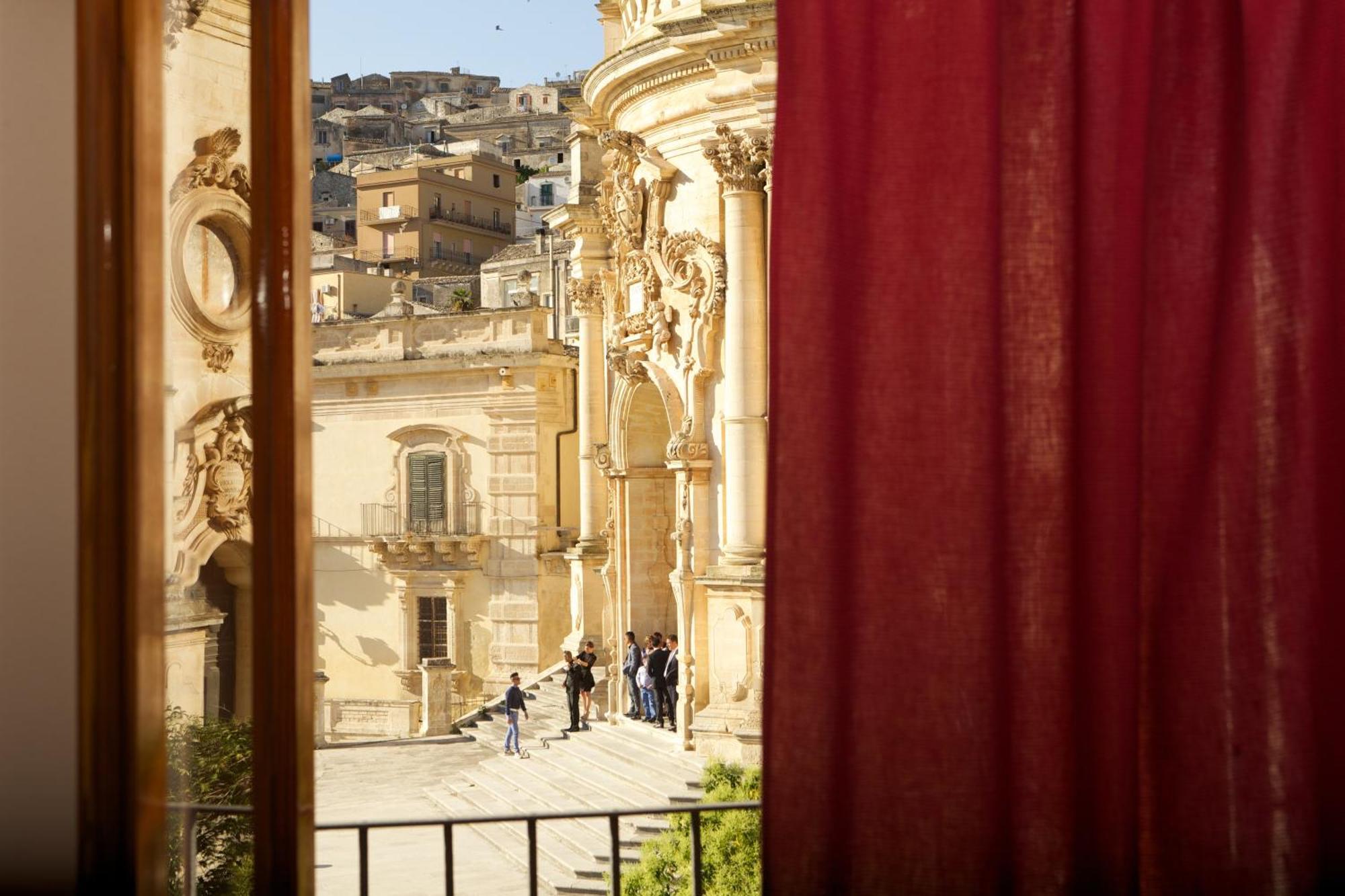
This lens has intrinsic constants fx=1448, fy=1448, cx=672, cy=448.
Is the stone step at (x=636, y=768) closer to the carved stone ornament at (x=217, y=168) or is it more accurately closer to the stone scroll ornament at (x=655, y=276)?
the stone scroll ornament at (x=655, y=276)

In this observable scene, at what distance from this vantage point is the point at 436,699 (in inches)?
830

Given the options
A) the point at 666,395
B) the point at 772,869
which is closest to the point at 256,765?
the point at 772,869

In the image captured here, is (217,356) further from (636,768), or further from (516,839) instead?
(636,768)

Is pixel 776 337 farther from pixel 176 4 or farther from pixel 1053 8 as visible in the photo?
pixel 176 4

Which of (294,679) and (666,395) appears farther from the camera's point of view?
(666,395)

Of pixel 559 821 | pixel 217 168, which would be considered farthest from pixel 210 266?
pixel 559 821

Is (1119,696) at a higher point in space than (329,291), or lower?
lower

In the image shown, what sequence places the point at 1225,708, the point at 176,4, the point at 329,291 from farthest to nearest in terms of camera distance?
the point at 329,291 → the point at 176,4 → the point at 1225,708

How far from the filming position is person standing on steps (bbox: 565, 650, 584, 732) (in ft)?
53.9

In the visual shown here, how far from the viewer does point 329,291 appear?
3344 cm

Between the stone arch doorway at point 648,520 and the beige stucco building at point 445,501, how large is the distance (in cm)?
895

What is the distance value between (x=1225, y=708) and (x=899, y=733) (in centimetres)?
47

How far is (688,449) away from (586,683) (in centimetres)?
423

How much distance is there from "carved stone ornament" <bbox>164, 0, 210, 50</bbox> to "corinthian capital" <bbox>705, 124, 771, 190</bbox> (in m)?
10.5
